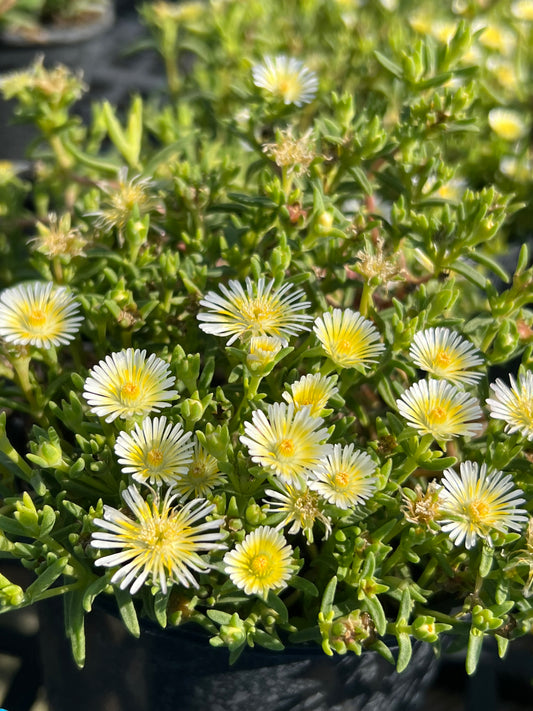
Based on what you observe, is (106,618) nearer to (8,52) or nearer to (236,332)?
(236,332)

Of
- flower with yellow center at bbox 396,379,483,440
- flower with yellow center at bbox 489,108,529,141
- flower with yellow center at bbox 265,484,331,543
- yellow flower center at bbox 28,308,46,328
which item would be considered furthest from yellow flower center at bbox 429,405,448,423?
flower with yellow center at bbox 489,108,529,141

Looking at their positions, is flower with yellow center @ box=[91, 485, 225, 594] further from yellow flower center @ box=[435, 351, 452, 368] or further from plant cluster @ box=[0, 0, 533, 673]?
yellow flower center @ box=[435, 351, 452, 368]

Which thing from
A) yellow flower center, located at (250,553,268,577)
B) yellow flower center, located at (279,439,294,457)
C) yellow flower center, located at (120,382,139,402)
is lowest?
yellow flower center, located at (250,553,268,577)

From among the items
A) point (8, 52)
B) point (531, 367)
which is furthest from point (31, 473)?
point (8, 52)

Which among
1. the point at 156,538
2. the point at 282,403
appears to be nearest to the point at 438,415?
the point at 282,403

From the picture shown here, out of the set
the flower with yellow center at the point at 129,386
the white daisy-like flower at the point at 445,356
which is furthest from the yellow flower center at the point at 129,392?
the white daisy-like flower at the point at 445,356

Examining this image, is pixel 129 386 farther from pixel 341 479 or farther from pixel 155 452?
pixel 341 479

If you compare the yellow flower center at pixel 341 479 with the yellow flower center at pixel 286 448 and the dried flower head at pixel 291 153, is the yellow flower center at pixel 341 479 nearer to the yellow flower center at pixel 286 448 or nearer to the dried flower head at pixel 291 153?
the yellow flower center at pixel 286 448

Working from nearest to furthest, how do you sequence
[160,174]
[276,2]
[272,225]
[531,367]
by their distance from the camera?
1. [531,367]
2. [272,225]
3. [160,174]
4. [276,2]
